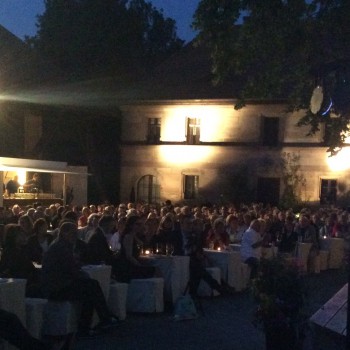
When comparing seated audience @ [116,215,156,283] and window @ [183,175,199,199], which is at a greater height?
window @ [183,175,199,199]

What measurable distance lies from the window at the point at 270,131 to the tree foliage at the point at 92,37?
15987mm

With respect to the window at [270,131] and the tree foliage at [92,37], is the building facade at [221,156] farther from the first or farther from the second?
the tree foliage at [92,37]

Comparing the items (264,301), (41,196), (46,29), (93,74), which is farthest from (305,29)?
(46,29)

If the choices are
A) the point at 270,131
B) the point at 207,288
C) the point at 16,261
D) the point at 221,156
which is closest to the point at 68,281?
the point at 16,261

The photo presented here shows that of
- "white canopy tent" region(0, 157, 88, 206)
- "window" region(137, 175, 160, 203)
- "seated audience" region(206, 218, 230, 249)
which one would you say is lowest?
"seated audience" region(206, 218, 230, 249)

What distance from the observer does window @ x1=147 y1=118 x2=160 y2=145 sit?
4356cm

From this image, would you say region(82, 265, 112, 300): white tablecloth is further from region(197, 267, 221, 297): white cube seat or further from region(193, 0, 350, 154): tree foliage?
region(193, 0, 350, 154): tree foliage

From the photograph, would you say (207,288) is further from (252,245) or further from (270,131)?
(270,131)

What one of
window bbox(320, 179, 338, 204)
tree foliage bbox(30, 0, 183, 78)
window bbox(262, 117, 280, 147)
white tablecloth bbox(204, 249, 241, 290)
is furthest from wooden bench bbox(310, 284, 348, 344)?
tree foliage bbox(30, 0, 183, 78)

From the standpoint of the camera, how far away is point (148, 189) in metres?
44.1

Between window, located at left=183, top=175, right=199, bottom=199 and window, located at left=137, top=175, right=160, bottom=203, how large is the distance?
161 cm

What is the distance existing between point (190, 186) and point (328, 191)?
7.56 m

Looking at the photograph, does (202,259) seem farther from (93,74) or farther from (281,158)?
(93,74)

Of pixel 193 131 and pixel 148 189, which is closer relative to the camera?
pixel 193 131
